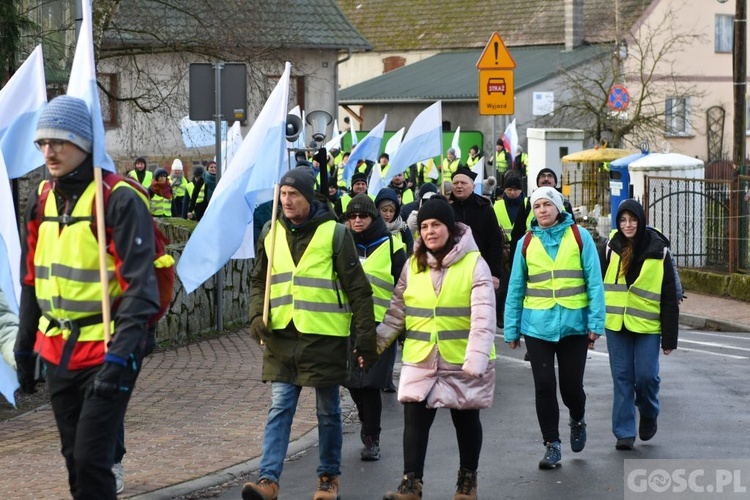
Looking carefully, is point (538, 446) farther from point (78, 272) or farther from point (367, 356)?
point (78, 272)

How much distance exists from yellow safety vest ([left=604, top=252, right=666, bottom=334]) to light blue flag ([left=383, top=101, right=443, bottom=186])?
6.61m

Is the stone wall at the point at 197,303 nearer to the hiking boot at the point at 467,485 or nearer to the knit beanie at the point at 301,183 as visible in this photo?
the knit beanie at the point at 301,183

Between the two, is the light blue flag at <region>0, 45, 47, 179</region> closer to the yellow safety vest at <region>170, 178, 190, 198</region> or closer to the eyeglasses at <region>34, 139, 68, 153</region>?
the eyeglasses at <region>34, 139, 68, 153</region>

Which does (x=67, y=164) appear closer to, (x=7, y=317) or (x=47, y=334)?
(x=47, y=334)

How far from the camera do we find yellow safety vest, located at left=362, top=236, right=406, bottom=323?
364 inches

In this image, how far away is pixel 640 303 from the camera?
30.4 feet

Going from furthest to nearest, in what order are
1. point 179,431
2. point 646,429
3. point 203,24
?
1. point 203,24
2. point 179,431
3. point 646,429

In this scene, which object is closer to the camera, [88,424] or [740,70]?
[88,424]

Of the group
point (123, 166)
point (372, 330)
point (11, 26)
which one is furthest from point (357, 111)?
point (372, 330)

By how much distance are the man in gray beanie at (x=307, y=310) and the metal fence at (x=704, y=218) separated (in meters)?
13.9

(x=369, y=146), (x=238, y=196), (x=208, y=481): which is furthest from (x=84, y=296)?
(x=369, y=146)

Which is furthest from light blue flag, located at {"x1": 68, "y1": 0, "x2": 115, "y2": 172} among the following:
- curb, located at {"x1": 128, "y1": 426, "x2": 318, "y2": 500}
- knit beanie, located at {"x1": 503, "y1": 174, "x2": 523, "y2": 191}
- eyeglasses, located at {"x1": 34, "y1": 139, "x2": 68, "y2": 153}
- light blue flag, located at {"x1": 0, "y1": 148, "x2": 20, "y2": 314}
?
knit beanie, located at {"x1": 503, "y1": 174, "x2": 523, "y2": 191}

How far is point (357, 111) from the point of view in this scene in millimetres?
56750

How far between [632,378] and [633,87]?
41281mm
